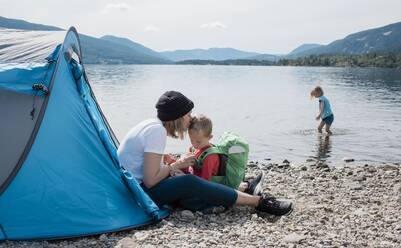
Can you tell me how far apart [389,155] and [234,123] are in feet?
33.6

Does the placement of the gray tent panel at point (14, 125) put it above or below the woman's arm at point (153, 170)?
above

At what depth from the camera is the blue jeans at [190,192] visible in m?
7.24

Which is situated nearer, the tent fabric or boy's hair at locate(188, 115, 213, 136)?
the tent fabric

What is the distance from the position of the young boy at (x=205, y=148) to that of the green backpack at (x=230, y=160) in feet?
0.22

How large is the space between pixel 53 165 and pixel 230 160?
2760 millimetres

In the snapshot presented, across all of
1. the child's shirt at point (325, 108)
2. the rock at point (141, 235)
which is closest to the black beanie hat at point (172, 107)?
the rock at point (141, 235)

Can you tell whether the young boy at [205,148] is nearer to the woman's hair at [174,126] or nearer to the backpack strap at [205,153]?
the backpack strap at [205,153]

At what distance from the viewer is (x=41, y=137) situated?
6.74 metres

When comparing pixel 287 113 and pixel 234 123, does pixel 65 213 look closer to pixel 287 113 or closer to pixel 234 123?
pixel 234 123

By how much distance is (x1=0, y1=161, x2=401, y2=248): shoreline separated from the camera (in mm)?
6402

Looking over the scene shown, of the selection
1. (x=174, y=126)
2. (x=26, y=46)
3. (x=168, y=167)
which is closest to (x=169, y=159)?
(x=168, y=167)

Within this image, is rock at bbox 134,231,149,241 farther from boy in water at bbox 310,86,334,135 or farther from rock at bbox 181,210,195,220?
boy in water at bbox 310,86,334,135

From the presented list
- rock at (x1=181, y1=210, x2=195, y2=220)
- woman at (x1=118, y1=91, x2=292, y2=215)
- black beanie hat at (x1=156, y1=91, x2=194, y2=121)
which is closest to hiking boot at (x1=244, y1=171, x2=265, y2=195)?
woman at (x1=118, y1=91, x2=292, y2=215)

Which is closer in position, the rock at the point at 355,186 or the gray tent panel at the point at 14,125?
the gray tent panel at the point at 14,125
